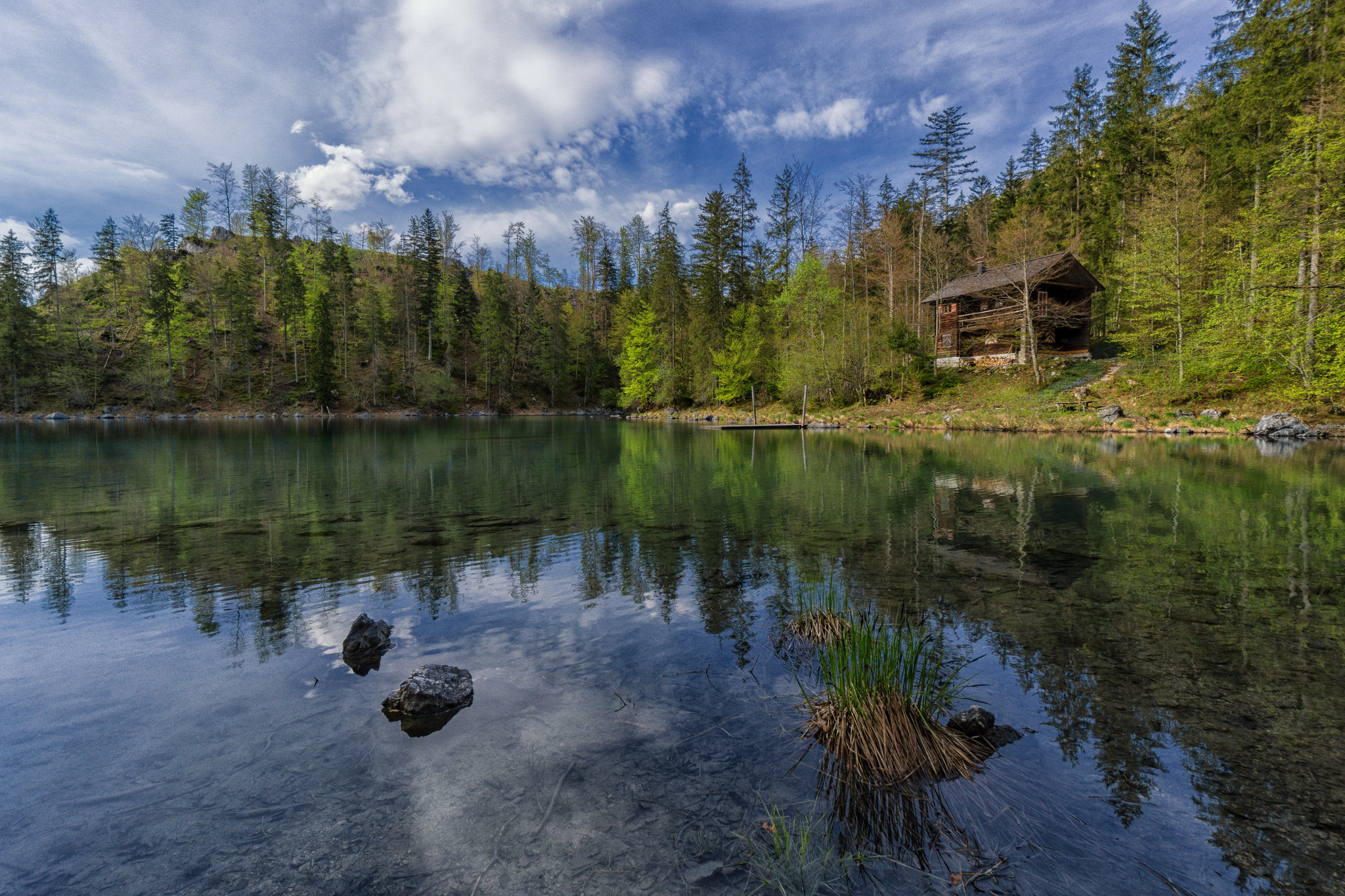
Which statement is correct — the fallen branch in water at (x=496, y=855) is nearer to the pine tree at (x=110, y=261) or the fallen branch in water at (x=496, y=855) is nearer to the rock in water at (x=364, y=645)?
the rock in water at (x=364, y=645)

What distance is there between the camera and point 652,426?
47.8m

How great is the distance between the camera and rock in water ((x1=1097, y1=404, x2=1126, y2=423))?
30.0 m

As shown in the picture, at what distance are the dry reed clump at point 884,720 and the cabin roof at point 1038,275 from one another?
136ft

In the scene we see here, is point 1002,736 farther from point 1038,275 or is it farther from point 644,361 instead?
point 644,361

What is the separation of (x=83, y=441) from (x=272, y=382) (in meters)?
36.1

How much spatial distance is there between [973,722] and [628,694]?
114 inches

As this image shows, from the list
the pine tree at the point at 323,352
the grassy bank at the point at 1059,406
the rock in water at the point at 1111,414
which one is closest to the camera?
the grassy bank at the point at 1059,406

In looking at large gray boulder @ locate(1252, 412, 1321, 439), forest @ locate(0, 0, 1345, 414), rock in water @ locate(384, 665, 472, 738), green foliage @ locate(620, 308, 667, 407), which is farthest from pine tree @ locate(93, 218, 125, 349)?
large gray boulder @ locate(1252, 412, 1321, 439)

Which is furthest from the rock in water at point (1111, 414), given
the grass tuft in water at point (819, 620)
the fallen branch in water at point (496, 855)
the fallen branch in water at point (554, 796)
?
the fallen branch in water at point (496, 855)

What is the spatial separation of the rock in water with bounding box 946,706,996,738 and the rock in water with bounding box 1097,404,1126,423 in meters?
34.0

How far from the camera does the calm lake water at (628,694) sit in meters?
3.13

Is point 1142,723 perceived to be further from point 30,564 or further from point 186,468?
point 186,468

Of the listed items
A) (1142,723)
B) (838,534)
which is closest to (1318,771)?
(1142,723)

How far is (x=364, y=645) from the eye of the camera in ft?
19.1
